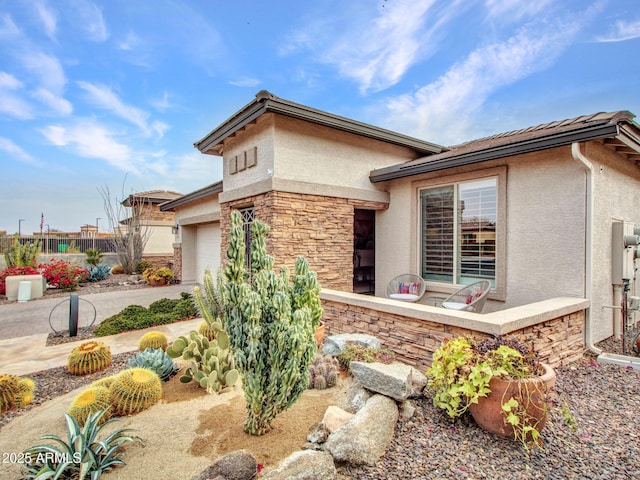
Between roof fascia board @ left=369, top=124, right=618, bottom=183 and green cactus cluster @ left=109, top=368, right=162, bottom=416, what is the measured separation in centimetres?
635

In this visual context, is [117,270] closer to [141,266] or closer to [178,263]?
[141,266]

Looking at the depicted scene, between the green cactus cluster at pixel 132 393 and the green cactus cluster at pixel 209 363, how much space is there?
0.50 metres

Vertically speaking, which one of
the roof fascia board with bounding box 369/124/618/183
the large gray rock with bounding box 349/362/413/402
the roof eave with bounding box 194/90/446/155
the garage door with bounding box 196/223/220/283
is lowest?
the large gray rock with bounding box 349/362/413/402

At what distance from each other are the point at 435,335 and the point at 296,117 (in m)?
5.26

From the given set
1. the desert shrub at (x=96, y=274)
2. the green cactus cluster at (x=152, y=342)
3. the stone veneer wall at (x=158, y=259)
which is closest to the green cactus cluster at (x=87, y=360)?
the green cactus cluster at (x=152, y=342)

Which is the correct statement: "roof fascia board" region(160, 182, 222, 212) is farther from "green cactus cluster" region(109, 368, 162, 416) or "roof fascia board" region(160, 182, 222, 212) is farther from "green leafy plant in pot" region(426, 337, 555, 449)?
"green leafy plant in pot" region(426, 337, 555, 449)

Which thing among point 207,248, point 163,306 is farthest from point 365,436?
point 207,248

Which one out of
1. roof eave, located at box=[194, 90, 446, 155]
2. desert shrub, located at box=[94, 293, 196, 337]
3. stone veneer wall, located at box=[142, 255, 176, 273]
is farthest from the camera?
stone veneer wall, located at box=[142, 255, 176, 273]

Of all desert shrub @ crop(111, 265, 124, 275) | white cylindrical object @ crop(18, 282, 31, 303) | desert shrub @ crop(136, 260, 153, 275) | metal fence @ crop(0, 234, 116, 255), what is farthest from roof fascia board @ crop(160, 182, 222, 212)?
metal fence @ crop(0, 234, 116, 255)

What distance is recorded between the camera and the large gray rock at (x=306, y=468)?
2160 mm

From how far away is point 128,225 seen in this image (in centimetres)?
1758

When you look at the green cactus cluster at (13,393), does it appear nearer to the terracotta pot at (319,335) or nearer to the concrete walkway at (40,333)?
the concrete walkway at (40,333)

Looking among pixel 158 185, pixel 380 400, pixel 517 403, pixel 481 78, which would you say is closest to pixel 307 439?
pixel 380 400

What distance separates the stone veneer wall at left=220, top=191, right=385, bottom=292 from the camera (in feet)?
23.5
